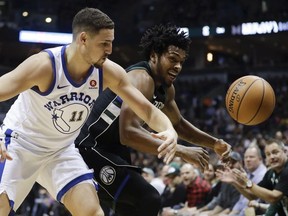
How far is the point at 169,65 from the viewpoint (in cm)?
427

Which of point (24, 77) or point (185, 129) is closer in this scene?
point (24, 77)

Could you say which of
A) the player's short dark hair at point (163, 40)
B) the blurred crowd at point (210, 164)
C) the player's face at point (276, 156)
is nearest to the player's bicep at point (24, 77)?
the player's short dark hair at point (163, 40)

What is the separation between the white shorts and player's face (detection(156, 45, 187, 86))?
100cm

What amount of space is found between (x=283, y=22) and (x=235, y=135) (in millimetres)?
6217

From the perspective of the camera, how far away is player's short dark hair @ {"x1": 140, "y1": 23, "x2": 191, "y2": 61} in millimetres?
4391

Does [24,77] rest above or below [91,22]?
below

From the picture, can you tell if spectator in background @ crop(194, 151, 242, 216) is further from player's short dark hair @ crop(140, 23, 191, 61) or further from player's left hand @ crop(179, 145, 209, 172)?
player's left hand @ crop(179, 145, 209, 172)

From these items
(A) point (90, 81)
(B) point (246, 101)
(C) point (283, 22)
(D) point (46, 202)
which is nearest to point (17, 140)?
(A) point (90, 81)

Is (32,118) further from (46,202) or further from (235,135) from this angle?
(235,135)

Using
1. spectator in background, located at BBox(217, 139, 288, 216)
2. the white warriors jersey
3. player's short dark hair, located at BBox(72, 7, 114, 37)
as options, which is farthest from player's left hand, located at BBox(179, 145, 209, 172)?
spectator in background, located at BBox(217, 139, 288, 216)

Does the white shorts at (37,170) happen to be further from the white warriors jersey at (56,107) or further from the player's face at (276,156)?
the player's face at (276,156)

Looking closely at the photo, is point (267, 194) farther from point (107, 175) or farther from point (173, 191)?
point (173, 191)

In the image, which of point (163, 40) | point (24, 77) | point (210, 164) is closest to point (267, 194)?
point (163, 40)

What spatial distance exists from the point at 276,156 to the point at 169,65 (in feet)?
5.12
